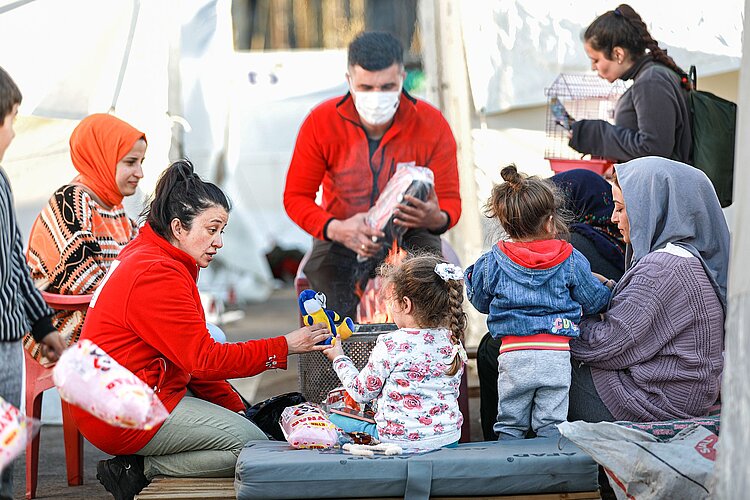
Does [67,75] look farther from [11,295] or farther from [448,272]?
[448,272]

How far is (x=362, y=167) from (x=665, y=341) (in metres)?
2.33

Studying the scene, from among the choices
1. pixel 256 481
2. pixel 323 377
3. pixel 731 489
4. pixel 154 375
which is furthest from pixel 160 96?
pixel 731 489

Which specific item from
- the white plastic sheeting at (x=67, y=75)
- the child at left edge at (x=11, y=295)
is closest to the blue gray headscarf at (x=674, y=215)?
the child at left edge at (x=11, y=295)

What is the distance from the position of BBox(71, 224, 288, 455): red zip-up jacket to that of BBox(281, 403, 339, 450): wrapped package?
23 centimetres

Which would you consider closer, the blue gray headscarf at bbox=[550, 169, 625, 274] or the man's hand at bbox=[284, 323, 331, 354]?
the man's hand at bbox=[284, 323, 331, 354]

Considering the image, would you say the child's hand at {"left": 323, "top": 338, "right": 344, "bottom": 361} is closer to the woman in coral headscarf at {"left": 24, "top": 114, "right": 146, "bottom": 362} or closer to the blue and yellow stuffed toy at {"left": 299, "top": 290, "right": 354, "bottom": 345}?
the blue and yellow stuffed toy at {"left": 299, "top": 290, "right": 354, "bottom": 345}

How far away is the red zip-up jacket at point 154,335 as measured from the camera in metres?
3.72

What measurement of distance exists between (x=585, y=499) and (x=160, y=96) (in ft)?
14.8

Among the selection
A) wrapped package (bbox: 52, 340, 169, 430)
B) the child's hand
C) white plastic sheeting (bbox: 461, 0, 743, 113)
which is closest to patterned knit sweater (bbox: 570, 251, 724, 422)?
the child's hand

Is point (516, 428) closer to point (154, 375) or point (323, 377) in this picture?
point (323, 377)

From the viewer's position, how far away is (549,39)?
23.5 feet

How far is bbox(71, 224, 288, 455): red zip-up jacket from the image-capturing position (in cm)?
372

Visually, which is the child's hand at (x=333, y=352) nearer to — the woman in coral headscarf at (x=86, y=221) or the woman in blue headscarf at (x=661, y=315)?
the woman in blue headscarf at (x=661, y=315)

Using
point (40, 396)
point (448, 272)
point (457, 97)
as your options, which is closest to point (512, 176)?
point (448, 272)
